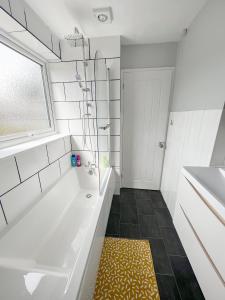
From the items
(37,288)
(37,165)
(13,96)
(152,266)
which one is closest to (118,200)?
(152,266)

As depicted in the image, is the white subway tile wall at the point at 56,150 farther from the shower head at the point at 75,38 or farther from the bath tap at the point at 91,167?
the shower head at the point at 75,38

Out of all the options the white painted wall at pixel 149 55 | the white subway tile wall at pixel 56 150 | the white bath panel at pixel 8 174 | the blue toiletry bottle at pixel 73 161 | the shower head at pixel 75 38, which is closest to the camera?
the white bath panel at pixel 8 174

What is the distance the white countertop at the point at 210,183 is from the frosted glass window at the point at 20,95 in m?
1.62

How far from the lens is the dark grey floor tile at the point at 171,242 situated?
143 centimetres

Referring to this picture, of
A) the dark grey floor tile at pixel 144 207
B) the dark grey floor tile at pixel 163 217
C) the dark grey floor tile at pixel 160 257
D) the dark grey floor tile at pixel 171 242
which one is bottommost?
the dark grey floor tile at pixel 160 257

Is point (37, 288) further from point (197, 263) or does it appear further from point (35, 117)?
point (35, 117)

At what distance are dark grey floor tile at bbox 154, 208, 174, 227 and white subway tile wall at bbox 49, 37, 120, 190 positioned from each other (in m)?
0.88

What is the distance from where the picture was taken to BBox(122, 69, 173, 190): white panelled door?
78.7 inches

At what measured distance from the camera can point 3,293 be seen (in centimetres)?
69

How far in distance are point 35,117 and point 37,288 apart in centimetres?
157

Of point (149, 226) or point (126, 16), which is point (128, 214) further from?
point (126, 16)

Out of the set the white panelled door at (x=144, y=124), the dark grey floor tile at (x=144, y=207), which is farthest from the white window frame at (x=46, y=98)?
the dark grey floor tile at (x=144, y=207)

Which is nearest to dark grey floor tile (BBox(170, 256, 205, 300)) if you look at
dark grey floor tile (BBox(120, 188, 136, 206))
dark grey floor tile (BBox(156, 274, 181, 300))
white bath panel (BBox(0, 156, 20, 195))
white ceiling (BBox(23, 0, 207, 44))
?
dark grey floor tile (BBox(156, 274, 181, 300))

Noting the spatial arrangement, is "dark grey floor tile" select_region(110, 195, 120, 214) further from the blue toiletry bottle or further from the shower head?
the shower head
